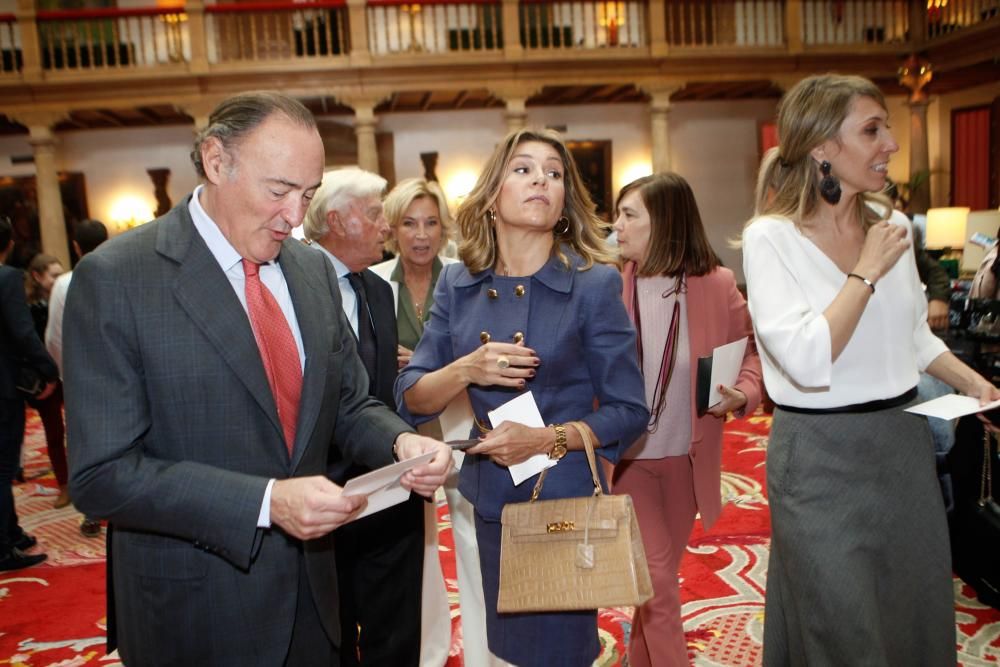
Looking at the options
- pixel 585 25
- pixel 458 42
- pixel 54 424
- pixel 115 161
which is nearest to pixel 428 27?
pixel 458 42

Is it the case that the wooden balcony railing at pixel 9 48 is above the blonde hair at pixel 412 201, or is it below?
above

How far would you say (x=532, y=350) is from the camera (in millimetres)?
1987

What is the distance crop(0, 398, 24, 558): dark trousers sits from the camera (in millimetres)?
4719

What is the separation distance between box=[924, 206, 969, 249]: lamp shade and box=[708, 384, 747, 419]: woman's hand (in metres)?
6.57

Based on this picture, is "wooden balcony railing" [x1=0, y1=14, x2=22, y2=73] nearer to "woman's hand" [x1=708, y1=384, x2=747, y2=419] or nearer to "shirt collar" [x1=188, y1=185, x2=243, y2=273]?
"shirt collar" [x1=188, y1=185, x2=243, y2=273]

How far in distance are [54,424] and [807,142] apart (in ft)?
18.2

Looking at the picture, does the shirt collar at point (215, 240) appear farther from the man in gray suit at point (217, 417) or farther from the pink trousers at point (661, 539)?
the pink trousers at point (661, 539)

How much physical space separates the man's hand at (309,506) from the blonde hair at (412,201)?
2.09 m

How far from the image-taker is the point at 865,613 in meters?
1.98

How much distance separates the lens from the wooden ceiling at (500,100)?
14273mm

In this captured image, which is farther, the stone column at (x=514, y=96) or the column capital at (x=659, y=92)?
the column capital at (x=659, y=92)

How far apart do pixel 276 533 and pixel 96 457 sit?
373 millimetres

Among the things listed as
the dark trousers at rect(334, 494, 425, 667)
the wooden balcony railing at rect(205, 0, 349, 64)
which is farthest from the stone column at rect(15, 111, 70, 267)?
the dark trousers at rect(334, 494, 425, 667)

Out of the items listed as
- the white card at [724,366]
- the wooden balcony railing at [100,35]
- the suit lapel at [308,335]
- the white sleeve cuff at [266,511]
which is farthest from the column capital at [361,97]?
the white sleeve cuff at [266,511]
